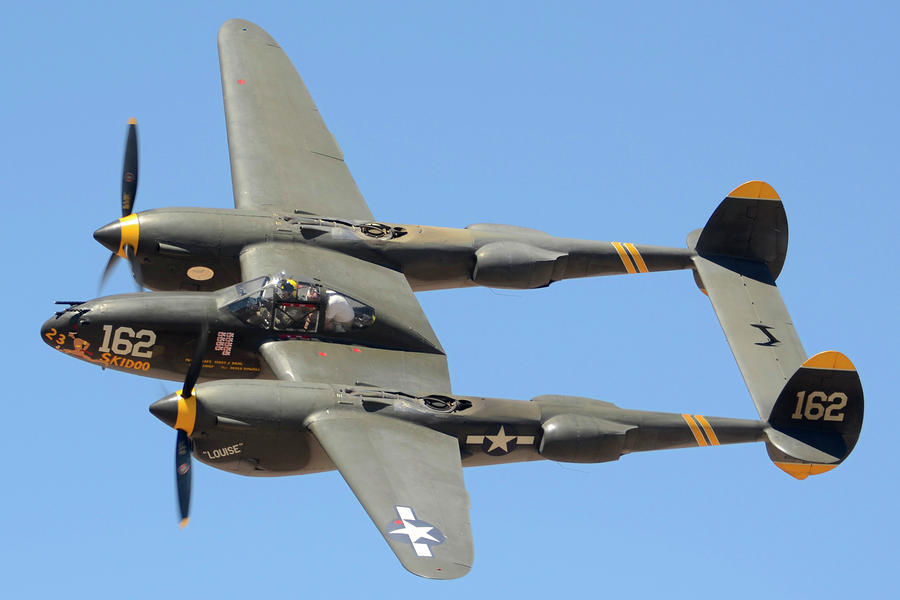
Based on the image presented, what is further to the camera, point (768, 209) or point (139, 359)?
point (768, 209)

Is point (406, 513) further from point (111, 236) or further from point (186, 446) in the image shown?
point (111, 236)

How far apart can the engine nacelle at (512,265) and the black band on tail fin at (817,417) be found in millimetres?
7570

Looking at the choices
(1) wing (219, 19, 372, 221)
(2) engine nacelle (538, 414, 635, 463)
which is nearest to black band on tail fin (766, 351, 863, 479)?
(2) engine nacelle (538, 414, 635, 463)

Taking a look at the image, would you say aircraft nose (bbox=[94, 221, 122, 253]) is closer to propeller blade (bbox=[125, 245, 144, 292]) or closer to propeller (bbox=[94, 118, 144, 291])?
propeller (bbox=[94, 118, 144, 291])

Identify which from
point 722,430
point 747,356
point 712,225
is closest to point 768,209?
point 712,225

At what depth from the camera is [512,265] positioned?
154ft

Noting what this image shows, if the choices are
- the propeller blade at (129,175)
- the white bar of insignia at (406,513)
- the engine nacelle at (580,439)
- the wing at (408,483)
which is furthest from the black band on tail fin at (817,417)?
the propeller blade at (129,175)

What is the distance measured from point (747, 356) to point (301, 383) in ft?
38.5

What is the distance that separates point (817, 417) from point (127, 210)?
18.0 m

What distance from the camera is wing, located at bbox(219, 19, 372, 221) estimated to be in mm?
47625

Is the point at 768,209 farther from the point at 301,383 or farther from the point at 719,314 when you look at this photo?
the point at 301,383

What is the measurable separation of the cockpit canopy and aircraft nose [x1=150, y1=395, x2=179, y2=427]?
4.28m

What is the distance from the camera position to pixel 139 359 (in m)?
42.8

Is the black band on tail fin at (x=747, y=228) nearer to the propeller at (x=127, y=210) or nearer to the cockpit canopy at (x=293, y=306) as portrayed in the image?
the cockpit canopy at (x=293, y=306)
